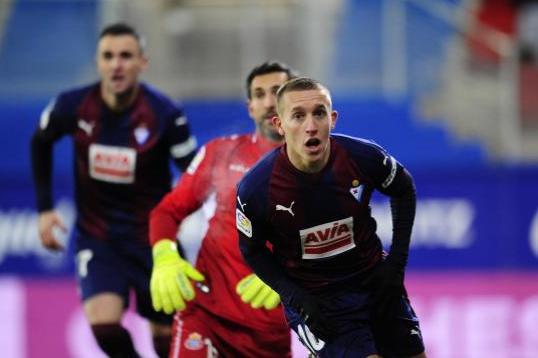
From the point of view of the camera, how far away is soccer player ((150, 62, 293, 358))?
17.5 feet

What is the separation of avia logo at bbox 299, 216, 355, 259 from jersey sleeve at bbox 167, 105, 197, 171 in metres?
1.69

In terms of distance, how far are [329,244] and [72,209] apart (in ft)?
21.3

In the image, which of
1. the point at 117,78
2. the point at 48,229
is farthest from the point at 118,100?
the point at 48,229

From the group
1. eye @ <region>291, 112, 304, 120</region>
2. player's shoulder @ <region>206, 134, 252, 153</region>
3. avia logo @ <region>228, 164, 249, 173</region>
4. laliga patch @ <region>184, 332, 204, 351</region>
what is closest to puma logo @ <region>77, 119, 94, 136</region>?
player's shoulder @ <region>206, 134, 252, 153</region>

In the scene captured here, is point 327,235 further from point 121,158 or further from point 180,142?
point 121,158

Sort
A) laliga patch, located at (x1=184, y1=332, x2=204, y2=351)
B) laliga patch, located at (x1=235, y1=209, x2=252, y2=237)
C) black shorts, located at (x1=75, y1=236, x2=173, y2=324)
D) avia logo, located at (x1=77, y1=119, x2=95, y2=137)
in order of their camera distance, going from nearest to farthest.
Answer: laliga patch, located at (x1=235, y1=209, x2=252, y2=237) → laliga patch, located at (x1=184, y1=332, x2=204, y2=351) → black shorts, located at (x1=75, y1=236, x2=173, y2=324) → avia logo, located at (x1=77, y1=119, x2=95, y2=137)

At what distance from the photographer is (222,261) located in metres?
5.49

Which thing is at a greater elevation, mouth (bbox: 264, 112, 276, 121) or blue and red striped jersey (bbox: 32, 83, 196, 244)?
mouth (bbox: 264, 112, 276, 121)

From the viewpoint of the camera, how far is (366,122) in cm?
1198

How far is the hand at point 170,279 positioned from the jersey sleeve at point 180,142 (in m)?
1.06

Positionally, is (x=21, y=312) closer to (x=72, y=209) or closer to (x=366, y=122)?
(x=72, y=209)

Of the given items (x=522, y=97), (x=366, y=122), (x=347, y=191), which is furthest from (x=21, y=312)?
(x=522, y=97)

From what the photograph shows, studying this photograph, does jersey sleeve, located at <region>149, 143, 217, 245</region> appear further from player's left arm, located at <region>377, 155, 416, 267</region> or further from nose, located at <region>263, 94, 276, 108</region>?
player's left arm, located at <region>377, 155, 416, 267</region>

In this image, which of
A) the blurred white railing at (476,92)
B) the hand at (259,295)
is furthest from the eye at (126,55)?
the blurred white railing at (476,92)
